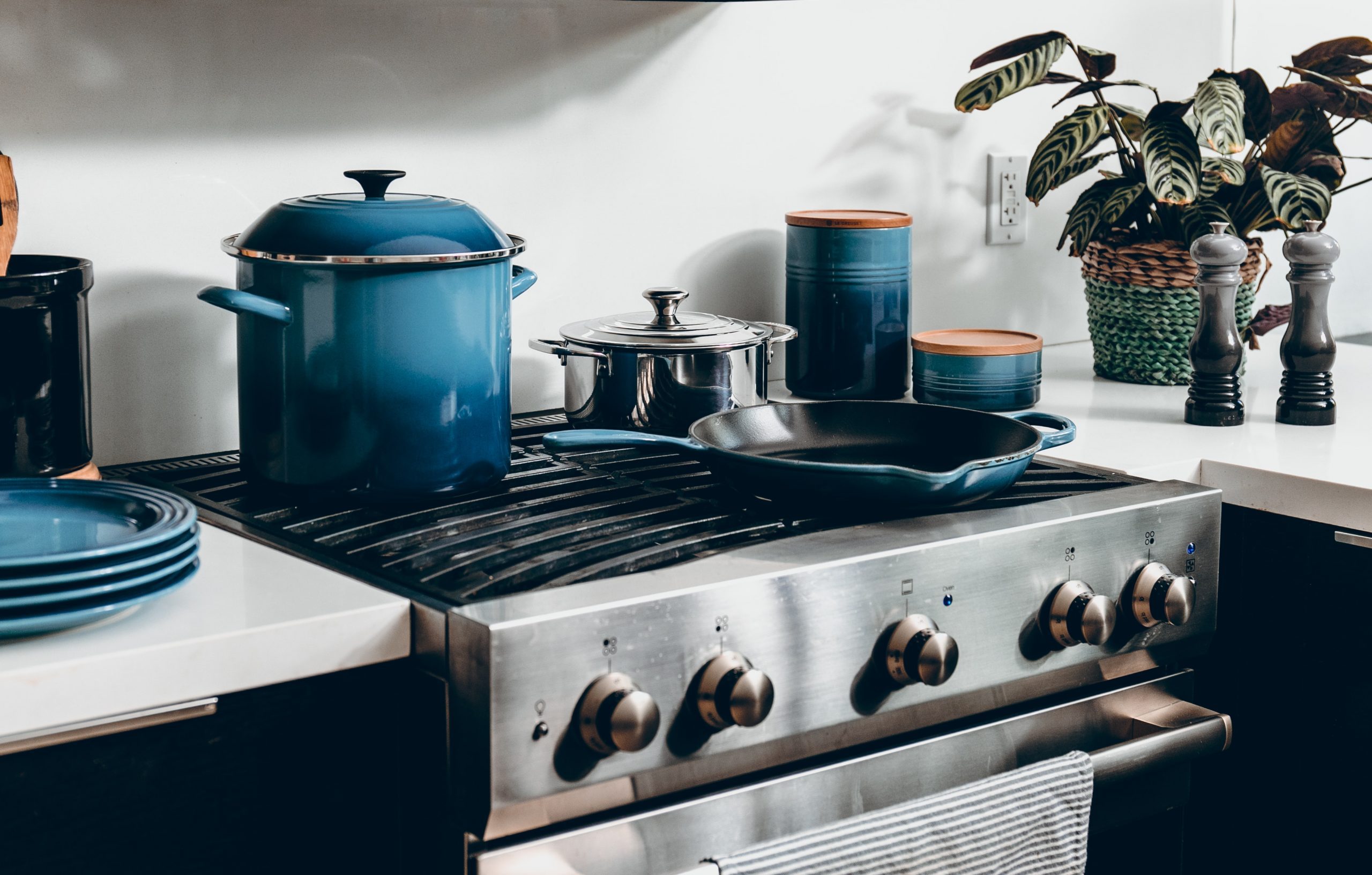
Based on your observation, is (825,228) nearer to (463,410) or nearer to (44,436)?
(463,410)

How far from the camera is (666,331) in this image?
1462 mm

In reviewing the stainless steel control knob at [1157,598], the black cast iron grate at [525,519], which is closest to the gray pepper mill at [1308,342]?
the black cast iron grate at [525,519]

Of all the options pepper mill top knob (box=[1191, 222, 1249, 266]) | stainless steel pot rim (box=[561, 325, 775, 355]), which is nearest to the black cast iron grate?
stainless steel pot rim (box=[561, 325, 775, 355])

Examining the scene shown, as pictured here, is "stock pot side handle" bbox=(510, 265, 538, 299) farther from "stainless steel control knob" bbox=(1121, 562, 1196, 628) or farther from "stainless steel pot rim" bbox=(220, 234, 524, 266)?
"stainless steel control knob" bbox=(1121, 562, 1196, 628)

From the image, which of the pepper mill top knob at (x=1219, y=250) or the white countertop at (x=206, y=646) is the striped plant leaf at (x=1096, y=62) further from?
the white countertop at (x=206, y=646)

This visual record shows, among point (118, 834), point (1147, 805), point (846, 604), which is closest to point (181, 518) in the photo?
point (118, 834)

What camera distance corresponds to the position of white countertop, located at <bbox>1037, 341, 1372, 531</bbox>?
1.33m

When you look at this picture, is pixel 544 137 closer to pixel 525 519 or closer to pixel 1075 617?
pixel 525 519

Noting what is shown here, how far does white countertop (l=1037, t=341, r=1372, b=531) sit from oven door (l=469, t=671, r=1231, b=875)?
194 millimetres

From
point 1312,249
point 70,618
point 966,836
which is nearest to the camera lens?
point 70,618

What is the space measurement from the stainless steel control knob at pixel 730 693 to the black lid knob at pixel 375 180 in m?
0.53

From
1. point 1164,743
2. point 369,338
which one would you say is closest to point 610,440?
point 369,338

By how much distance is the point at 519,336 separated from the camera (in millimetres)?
1656

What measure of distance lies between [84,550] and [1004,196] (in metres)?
1.47
